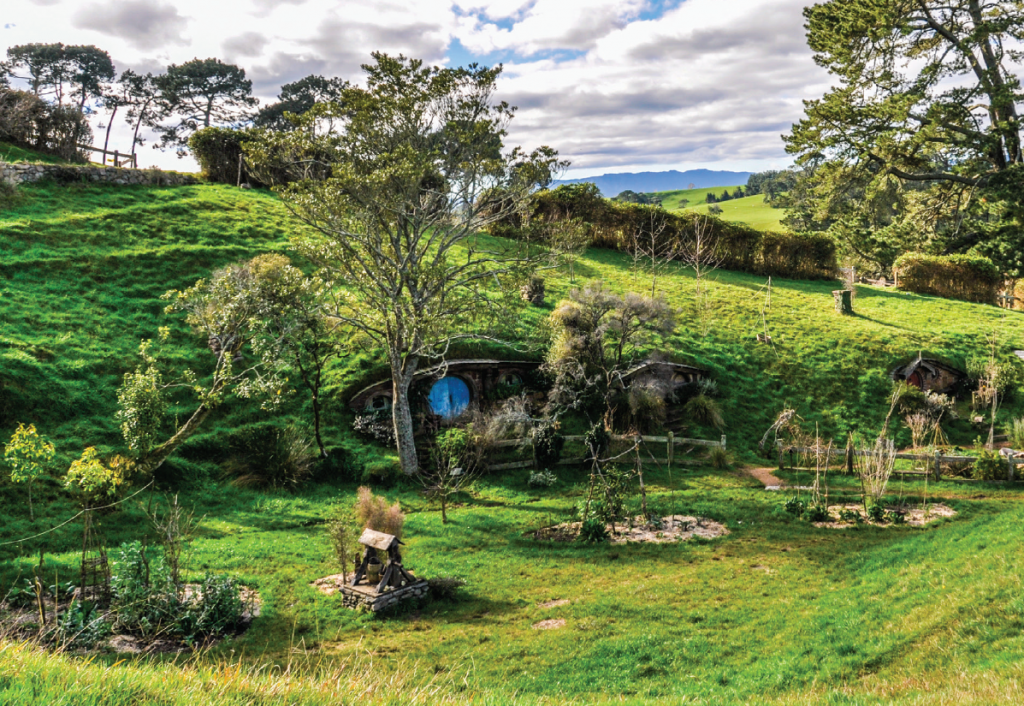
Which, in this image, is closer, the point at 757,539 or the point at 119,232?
the point at 757,539

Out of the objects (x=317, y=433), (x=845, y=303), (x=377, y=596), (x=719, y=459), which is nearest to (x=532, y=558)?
(x=377, y=596)

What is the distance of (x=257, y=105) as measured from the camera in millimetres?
62156

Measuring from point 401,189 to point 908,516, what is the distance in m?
18.0

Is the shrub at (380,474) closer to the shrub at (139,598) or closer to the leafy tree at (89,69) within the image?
the shrub at (139,598)

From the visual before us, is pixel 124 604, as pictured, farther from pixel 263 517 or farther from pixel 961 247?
pixel 961 247

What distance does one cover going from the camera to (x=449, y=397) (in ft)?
78.1

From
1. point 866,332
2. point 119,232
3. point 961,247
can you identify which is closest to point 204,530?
point 119,232

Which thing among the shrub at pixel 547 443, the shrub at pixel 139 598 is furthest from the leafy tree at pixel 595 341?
the shrub at pixel 139 598

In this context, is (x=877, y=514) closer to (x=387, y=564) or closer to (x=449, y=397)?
(x=387, y=564)

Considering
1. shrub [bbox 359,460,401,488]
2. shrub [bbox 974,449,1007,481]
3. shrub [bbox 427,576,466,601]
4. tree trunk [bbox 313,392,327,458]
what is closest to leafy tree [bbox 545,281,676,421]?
shrub [bbox 359,460,401,488]

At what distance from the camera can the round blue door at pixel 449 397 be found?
23.3 m

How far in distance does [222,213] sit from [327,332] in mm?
19243

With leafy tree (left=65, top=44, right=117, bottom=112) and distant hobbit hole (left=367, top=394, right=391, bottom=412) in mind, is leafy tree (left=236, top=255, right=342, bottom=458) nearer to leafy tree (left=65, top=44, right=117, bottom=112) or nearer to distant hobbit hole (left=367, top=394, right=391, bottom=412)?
distant hobbit hole (left=367, top=394, right=391, bottom=412)

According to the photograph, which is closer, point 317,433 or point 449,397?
point 317,433
